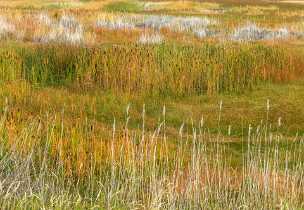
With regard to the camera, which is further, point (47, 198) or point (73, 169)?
point (73, 169)

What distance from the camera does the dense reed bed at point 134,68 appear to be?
20.7 metres

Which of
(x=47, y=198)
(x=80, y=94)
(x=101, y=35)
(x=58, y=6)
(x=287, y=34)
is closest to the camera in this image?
(x=47, y=198)

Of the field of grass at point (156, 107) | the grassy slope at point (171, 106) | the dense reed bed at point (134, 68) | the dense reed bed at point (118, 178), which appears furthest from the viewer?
the dense reed bed at point (134, 68)

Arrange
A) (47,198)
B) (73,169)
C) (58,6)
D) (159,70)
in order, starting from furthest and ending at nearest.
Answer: (58,6) → (159,70) → (73,169) → (47,198)

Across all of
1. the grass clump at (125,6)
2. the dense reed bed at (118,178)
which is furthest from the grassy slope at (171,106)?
the grass clump at (125,6)

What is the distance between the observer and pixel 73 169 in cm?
1167

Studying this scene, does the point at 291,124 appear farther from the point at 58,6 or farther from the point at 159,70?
the point at 58,6

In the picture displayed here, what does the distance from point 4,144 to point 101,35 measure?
68.3 ft

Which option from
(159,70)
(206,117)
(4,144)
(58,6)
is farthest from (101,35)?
(58,6)

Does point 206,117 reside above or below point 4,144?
below

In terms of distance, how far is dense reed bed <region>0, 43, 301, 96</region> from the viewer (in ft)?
68.0

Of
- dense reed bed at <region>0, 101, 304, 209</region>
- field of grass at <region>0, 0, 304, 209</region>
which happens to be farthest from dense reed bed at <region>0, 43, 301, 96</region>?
dense reed bed at <region>0, 101, 304, 209</region>

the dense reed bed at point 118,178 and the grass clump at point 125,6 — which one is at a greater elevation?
the dense reed bed at point 118,178

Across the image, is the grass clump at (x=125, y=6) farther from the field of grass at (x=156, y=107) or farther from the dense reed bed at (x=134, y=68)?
the dense reed bed at (x=134, y=68)
